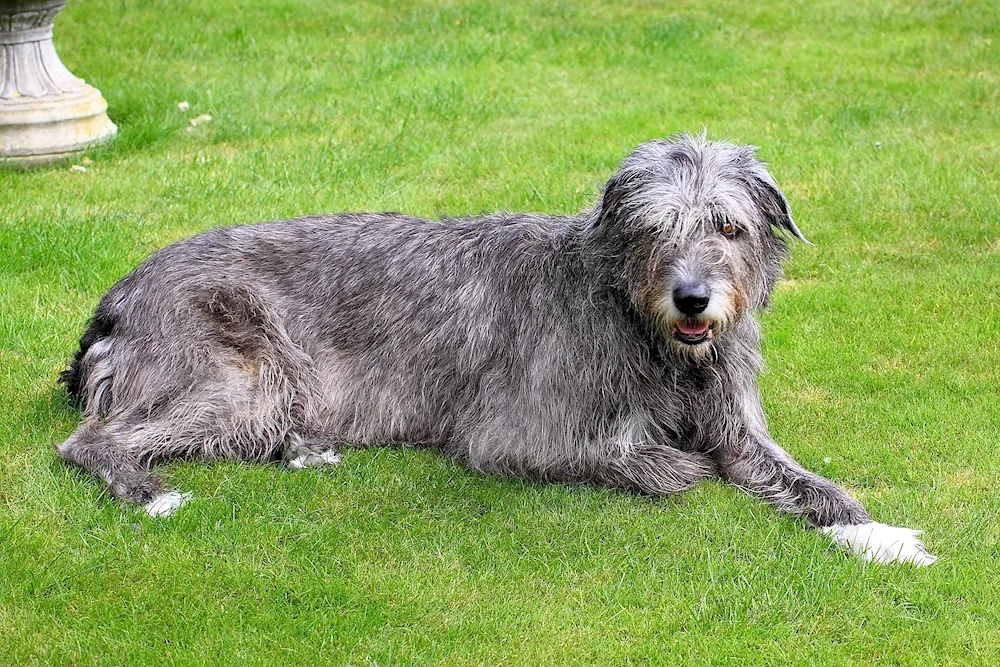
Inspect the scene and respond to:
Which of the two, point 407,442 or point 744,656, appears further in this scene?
point 407,442

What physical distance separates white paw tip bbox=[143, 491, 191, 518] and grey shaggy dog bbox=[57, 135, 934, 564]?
11 mm

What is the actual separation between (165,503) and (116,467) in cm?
39

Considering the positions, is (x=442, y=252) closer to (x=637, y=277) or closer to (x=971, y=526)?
(x=637, y=277)

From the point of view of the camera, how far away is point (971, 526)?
567cm

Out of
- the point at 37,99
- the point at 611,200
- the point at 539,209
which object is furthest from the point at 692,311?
the point at 37,99

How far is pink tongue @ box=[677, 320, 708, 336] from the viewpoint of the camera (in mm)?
5613

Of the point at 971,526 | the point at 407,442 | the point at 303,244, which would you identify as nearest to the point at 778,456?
the point at 971,526

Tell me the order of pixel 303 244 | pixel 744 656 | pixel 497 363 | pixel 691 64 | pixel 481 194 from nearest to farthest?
pixel 744 656
pixel 497 363
pixel 303 244
pixel 481 194
pixel 691 64

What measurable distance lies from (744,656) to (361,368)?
2.71 metres

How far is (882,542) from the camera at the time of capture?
544cm

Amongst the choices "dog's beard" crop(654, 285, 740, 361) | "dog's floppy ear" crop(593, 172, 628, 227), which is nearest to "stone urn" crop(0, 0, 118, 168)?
"dog's floppy ear" crop(593, 172, 628, 227)

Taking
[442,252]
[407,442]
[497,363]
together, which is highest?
[442,252]

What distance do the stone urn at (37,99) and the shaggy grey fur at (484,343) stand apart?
194 inches

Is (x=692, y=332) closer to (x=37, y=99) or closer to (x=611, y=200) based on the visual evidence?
(x=611, y=200)
